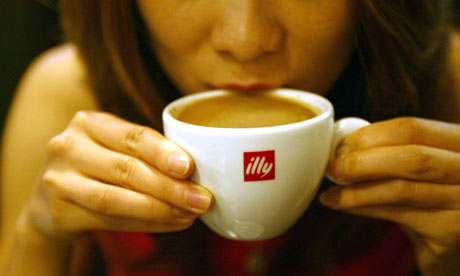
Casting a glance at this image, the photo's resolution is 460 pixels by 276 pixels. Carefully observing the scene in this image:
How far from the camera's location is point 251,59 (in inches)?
27.8

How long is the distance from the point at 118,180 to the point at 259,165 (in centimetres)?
27

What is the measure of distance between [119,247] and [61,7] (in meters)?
0.69

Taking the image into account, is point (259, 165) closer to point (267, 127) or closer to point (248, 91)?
point (267, 127)

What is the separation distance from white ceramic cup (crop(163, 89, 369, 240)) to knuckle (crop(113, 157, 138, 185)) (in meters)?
0.09

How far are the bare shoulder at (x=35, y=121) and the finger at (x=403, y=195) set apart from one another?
0.87 m

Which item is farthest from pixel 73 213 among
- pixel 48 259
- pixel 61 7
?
pixel 61 7

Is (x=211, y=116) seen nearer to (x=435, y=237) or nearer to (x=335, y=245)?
(x=435, y=237)

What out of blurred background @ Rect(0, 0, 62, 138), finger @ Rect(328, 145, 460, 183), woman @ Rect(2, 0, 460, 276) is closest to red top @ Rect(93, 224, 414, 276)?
woman @ Rect(2, 0, 460, 276)

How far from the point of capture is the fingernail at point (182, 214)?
65 cm

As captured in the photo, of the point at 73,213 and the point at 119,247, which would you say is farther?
the point at 119,247

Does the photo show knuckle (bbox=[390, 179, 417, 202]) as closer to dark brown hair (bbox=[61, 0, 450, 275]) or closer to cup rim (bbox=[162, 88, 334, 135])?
cup rim (bbox=[162, 88, 334, 135])

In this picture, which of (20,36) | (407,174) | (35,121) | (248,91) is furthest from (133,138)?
(20,36)

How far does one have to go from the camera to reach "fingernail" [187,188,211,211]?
603 mm

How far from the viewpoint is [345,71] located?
97 cm
